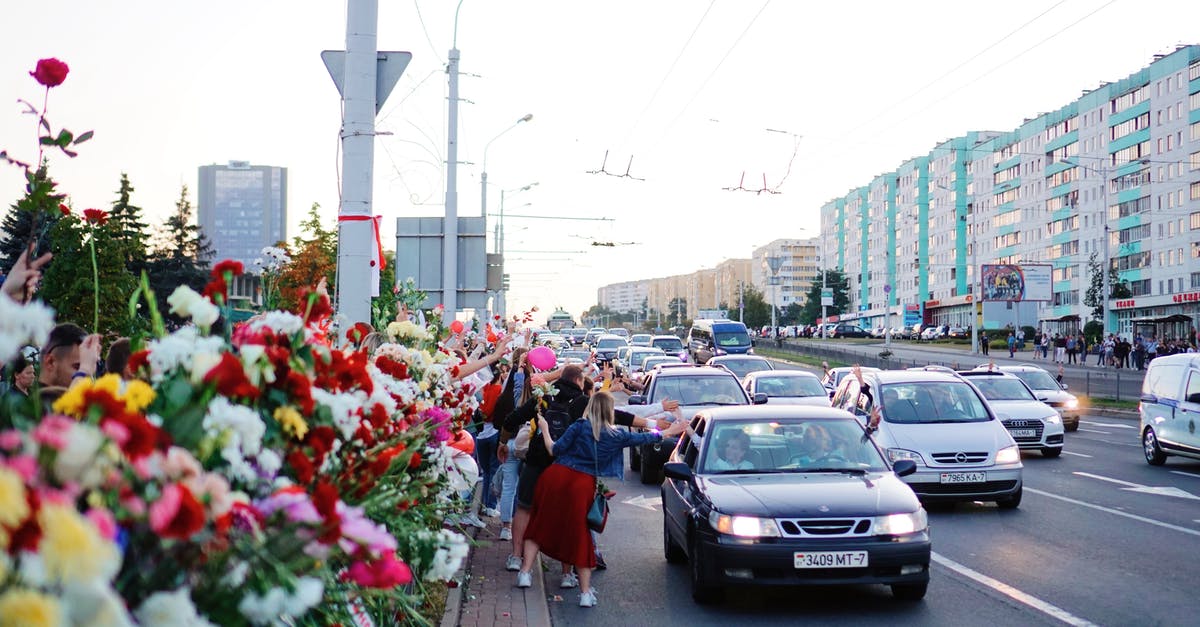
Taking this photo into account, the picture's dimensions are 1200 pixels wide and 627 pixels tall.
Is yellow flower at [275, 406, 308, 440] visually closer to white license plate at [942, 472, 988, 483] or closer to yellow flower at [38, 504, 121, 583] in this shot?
yellow flower at [38, 504, 121, 583]

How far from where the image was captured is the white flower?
80.3 inches

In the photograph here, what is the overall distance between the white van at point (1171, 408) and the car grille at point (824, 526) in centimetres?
1187

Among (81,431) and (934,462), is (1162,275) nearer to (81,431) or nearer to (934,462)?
(934,462)

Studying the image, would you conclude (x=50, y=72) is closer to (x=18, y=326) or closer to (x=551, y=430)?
(x=18, y=326)

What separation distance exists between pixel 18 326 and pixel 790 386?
20350 mm

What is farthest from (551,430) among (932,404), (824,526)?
(932,404)

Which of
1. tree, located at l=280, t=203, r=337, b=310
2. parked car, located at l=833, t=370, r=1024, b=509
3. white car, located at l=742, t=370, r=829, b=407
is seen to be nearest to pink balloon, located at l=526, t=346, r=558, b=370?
parked car, located at l=833, t=370, r=1024, b=509

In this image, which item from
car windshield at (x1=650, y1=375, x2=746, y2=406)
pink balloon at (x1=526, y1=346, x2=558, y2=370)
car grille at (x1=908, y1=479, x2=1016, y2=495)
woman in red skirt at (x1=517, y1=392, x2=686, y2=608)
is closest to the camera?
woman in red skirt at (x1=517, y1=392, x2=686, y2=608)

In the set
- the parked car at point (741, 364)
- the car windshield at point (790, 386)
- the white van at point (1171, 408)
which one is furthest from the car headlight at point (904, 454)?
the parked car at point (741, 364)

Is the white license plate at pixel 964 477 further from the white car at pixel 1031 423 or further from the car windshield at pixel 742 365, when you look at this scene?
the car windshield at pixel 742 365

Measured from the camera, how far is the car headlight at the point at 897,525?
8.20 meters

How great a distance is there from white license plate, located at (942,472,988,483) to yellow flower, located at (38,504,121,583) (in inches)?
496

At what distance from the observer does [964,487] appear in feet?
43.6

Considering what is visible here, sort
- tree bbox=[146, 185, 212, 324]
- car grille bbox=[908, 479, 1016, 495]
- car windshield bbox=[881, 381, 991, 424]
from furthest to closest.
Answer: tree bbox=[146, 185, 212, 324] → car windshield bbox=[881, 381, 991, 424] → car grille bbox=[908, 479, 1016, 495]
